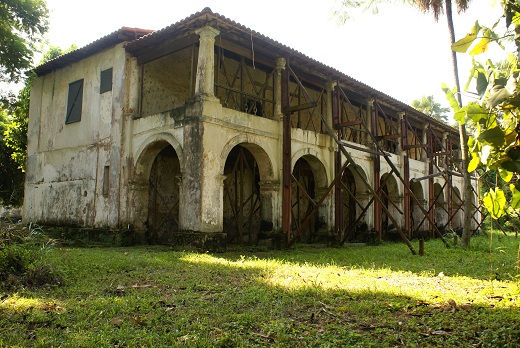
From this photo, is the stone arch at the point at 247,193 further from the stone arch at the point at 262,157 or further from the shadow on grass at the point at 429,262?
the shadow on grass at the point at 429,262

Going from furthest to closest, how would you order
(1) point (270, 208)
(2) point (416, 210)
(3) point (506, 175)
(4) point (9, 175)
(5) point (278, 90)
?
(4) point (9, 175) < (2) point (416, 210) < (5) point (278, 90) < (1) point (270, 208) < (3) point (506, 175)

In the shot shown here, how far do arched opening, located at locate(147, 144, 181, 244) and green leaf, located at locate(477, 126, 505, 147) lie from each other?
12.0 m

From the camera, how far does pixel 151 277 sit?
22.8 ft

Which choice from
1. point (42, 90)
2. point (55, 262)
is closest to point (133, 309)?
point (55, 262)

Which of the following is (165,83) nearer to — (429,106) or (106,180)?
(106,180)

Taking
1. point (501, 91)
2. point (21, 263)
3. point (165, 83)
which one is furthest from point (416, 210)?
point (501, 91)

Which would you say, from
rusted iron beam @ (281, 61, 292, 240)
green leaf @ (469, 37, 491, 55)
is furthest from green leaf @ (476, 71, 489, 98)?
rusted iron beam @ (281, 61, 292, 240)

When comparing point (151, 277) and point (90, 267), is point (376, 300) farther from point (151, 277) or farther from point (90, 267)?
point (90, 267)

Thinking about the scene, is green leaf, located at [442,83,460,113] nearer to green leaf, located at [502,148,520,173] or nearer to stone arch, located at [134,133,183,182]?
green leaf, located at [502,148,520,173]

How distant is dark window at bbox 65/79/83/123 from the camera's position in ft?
49.2

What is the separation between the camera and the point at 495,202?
242 centimetres

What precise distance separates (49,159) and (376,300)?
14045mm

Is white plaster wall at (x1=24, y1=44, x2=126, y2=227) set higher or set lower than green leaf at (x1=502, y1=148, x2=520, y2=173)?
higher

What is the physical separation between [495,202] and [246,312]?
3.07m
